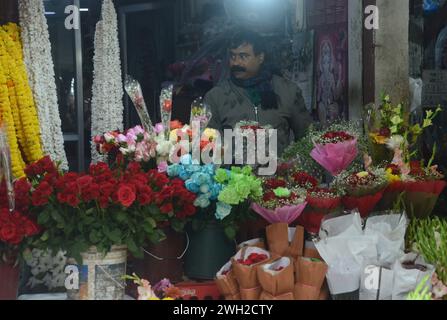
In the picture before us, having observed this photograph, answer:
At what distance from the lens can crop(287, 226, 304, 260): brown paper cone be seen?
303 centimetres

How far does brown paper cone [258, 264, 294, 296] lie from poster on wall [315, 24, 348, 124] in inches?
89.0

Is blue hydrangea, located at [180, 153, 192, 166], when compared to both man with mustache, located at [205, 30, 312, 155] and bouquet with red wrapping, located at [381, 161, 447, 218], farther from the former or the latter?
man with mustache, located at [205, 30, 312, 155]

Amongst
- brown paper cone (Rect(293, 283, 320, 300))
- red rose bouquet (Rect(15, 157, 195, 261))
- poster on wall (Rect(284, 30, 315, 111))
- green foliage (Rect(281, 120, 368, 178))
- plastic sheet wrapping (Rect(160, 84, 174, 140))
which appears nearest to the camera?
brown paper cone (Rect(293, 283, 320, 300))

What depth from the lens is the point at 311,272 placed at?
109 inches

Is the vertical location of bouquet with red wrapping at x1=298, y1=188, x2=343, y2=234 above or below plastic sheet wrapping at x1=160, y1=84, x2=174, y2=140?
below

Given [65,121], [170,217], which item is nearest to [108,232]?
→ [170,217]

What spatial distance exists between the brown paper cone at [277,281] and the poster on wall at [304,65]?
2861 mm

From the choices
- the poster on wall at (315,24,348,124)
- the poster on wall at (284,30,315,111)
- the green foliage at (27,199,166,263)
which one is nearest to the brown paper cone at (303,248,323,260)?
the green foliage at (27,199,166,263)

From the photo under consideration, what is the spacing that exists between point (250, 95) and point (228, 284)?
199cm

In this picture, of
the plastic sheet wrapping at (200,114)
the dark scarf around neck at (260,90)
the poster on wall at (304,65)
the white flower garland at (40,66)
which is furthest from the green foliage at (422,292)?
the poster on wall at (304,65)

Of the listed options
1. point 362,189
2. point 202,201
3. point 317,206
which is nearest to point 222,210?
point 202,201

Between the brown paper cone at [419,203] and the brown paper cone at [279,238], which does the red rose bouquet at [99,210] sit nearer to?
the brown paper cone at [279,238]
